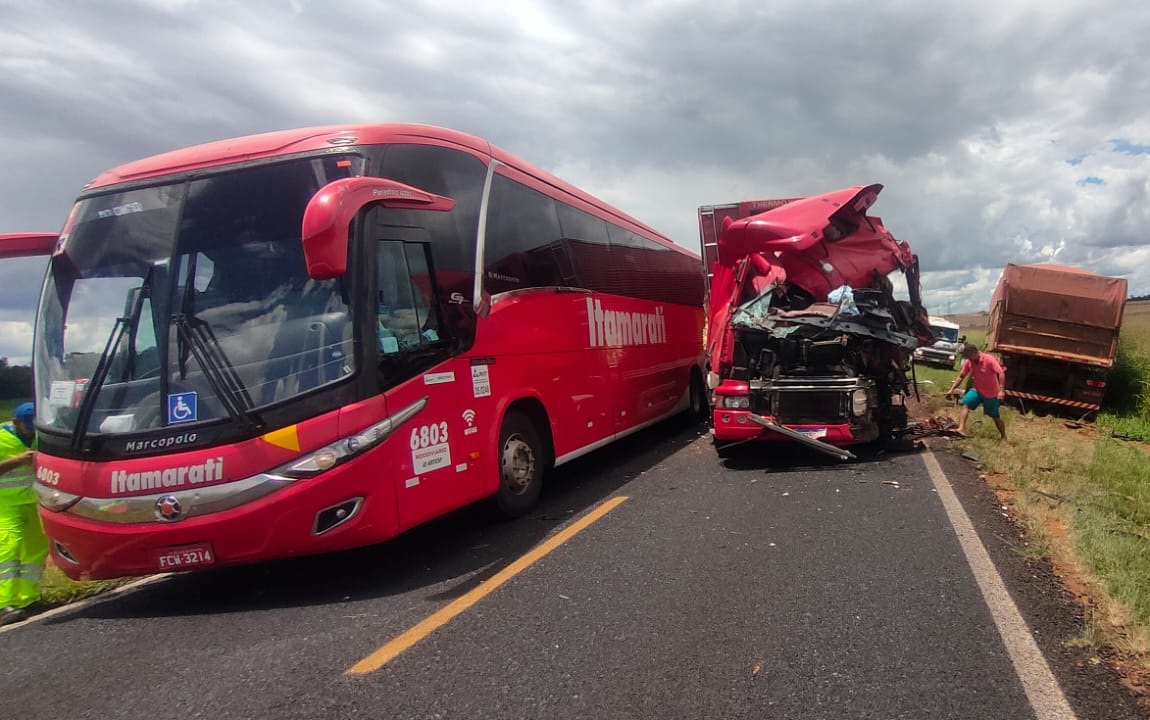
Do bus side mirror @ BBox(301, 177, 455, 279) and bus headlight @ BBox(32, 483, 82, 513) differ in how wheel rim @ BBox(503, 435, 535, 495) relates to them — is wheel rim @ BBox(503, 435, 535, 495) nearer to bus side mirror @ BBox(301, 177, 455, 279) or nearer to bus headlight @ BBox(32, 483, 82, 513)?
bus side mirror @ BBox(301, 177, 455, 279)

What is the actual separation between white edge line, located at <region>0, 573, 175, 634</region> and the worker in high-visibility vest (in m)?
0.16

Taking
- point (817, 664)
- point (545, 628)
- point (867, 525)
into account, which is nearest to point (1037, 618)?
point (817, 664)

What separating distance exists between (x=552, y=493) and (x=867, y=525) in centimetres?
312

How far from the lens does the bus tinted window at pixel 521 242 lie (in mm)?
6232

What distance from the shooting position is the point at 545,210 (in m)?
7.48

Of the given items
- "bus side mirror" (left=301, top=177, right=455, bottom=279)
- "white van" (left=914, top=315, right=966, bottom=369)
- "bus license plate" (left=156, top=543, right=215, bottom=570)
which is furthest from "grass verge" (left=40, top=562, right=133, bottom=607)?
Answer: "white van" (left=914, top=315, right=966, bottom=369)

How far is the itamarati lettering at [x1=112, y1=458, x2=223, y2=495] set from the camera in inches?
170

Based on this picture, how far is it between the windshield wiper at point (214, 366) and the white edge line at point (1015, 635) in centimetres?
417

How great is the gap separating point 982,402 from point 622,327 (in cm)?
515

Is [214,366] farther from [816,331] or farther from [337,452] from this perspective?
[816,331]

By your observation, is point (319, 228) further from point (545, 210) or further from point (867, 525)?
point (867, 525)

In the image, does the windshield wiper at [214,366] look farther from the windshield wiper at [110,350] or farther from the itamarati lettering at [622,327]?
the itamarati lettering at [622,327]

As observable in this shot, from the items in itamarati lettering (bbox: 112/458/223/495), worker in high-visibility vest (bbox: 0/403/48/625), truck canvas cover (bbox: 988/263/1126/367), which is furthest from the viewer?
truck canvas cover (bbox: 988/263/1126/367)

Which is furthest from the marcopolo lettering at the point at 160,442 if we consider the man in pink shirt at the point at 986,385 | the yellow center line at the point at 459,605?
the man in pink shirt at the point at 986,385
